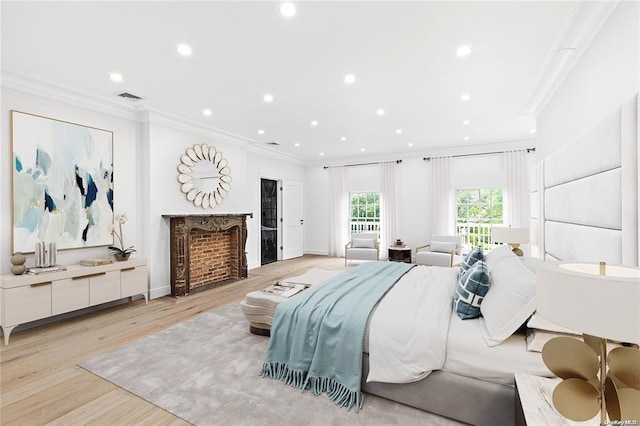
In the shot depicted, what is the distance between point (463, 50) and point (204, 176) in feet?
14.1

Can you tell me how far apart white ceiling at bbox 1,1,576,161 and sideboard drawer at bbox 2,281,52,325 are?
2287mm

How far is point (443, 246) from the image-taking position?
6086mm

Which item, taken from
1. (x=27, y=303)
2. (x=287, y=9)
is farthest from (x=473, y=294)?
(x=27, y=303)

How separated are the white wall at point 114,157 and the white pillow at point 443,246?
5503mm

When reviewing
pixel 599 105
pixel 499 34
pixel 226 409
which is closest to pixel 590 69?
pixel 599 105

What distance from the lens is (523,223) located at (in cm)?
594

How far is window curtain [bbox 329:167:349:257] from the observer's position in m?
7.98

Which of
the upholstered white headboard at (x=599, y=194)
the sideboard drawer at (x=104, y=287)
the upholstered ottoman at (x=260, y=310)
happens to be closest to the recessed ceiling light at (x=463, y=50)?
the upholstered white headboard at (x=599, y=194)

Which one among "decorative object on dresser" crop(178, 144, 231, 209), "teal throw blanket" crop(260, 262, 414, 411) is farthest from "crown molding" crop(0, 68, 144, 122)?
"teal throw blanket" crop(260, 262, 414, 411)

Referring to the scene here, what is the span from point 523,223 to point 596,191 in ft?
16.1

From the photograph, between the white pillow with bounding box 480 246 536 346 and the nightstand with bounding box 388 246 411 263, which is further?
the nightstand with bounding box 388 246 411 263

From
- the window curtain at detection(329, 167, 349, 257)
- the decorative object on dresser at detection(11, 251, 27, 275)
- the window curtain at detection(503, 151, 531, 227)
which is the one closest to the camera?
the decorative object on dresser at detection(11, 251, 27, 275)

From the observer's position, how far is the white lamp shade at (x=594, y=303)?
0.82 metres

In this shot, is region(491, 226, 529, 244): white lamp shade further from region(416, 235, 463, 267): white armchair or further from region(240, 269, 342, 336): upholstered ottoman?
region(240, 269, 342, 336): upholstered ottoman
